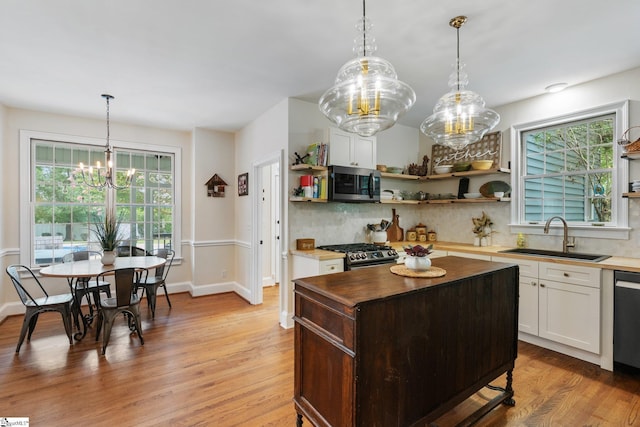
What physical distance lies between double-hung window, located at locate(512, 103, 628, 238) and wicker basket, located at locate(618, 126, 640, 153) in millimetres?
76

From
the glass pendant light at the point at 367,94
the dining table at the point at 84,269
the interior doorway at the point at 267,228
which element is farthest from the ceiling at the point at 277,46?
the dining table at the point at 84,269

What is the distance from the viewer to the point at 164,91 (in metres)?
→ 3.52

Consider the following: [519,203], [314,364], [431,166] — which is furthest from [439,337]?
[431,166]

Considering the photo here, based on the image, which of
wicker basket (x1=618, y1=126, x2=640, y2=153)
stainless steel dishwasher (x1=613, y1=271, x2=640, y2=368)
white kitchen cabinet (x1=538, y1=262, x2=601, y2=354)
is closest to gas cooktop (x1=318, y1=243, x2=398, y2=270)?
white kitchen cabinet (x1=538, y1=262, x2=601, y2=354)

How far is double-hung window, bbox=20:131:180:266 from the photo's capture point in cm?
423

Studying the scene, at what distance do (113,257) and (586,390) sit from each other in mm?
4762

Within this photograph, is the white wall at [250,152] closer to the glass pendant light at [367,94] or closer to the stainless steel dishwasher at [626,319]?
the glass pendant light at [367,94]

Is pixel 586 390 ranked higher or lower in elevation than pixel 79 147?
lower

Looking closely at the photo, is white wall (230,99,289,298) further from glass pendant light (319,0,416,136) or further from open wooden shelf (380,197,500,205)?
glass pendant light (319,0,416,136)

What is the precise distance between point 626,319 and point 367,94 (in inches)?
112

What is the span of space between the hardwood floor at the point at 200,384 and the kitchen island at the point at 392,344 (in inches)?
19.1

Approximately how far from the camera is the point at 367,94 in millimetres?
1736

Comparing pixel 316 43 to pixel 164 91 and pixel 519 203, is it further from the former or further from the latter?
pixel 519 203

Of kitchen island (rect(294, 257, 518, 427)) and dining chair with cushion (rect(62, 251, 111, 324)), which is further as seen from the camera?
dining chair with cushion (rect(62, 251, 111, 324))
